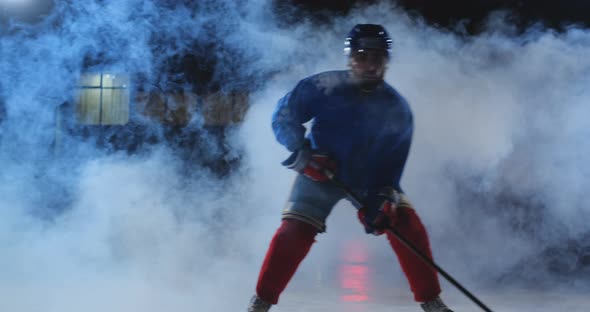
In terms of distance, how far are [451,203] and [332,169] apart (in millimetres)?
4055

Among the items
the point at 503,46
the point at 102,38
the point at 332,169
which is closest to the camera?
the point at 332,169

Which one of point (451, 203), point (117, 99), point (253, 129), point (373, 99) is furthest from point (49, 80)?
point (373, 99)

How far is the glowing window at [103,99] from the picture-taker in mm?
11711

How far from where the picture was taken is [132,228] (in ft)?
23.5

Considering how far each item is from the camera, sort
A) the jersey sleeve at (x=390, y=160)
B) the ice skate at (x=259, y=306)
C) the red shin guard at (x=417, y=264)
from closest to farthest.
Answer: the ice skate at (x=259, y=306), the red shin guard at (x=417, y=264), the jersey sleeve at (x=390, y=160)

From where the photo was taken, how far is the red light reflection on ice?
5.39 meters

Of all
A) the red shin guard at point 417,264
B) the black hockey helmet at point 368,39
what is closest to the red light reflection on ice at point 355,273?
the red shin guard at point 417,264

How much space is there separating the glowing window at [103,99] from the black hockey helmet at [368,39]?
8705 mm

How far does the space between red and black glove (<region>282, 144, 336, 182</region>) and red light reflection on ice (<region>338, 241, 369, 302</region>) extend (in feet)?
6.09

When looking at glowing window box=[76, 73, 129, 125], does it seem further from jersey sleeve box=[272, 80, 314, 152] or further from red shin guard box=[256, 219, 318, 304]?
red shin guard box=[256, 219, 318, 304]

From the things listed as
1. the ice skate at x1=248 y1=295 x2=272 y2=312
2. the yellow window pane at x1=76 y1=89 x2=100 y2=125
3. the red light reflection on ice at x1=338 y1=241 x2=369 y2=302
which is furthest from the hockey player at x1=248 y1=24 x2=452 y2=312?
the yellow window pane at x1=76 y1=89 x2=100 y2=125

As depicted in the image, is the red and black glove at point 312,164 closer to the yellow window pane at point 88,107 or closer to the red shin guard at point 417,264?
the red shin guard at point 417,264

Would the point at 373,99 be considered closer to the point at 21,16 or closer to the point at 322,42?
the point at 322,42

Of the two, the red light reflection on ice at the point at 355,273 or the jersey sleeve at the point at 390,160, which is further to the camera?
the red light reflection on ice at the point at 355,273
